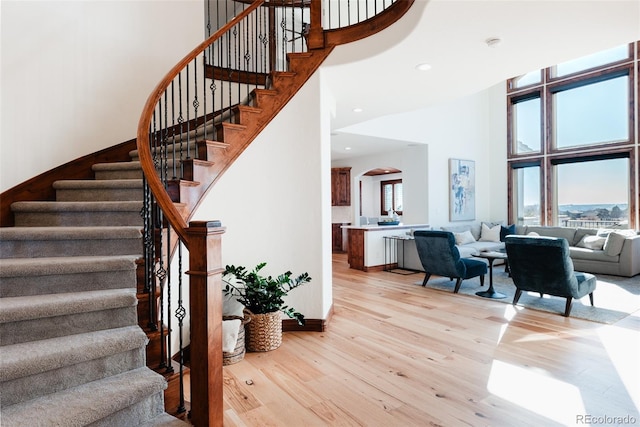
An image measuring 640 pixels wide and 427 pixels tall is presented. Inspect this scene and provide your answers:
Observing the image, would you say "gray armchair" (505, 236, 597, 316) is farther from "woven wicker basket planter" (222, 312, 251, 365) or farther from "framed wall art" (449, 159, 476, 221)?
"framed wall art" (449, 159, 476, 221)

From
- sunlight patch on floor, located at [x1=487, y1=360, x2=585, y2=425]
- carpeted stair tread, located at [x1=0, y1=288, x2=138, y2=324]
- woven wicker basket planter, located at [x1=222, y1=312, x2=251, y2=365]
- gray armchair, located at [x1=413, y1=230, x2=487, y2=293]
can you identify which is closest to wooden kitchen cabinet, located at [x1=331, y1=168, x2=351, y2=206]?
gray armchair, located at [x1=413, y1=230, x2=487, y2=293]

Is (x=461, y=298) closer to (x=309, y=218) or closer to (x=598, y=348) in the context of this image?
(x=598, y=348)

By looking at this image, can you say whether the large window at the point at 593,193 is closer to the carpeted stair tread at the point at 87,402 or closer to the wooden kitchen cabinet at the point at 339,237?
the wooden kitchen cabinet at the point at 339,237

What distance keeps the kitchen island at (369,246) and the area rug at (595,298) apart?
1.18 meters

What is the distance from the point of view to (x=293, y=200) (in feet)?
11.8

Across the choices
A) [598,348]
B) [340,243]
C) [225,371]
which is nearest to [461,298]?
[598,348]

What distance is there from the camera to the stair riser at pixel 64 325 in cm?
175

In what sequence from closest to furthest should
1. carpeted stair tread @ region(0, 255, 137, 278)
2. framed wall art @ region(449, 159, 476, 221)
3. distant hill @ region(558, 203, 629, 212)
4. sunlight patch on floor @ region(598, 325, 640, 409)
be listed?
carpeted stair tread @ region(0, 255, 137, 278) → sunlight patch on floor @ region(598, 325, 640, 409) → distant hill @ region(558, 203, 629, 212) → framed wall art @ region(449, 159, 476, 221)

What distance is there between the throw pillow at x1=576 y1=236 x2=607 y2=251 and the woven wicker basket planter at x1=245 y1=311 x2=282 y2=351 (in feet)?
21.2

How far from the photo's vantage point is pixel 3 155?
117 inches

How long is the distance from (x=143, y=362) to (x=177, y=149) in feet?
7.38

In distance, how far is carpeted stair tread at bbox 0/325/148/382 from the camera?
151 cm

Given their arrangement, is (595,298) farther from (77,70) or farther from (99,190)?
(77,70)

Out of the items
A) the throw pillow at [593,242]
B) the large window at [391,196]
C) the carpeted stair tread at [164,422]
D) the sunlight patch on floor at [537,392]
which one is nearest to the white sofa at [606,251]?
the throw pillow at [593,242]
